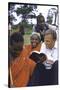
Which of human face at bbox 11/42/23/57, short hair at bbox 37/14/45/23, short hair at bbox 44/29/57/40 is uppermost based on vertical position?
short hair at bbox 37/14/45/23

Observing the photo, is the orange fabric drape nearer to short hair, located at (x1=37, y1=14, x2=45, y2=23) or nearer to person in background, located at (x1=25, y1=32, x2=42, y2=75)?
person in background, located at (x1=25, y1=32, x2=42, y2=75)

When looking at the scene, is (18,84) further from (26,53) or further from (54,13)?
(54,13)

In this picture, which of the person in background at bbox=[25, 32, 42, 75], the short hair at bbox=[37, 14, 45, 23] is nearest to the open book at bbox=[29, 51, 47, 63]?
the person in background at bbox=[25, 32, 42, 75]

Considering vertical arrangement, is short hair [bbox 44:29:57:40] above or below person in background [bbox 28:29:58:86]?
above

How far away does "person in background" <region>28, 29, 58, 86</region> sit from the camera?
2.51 ft

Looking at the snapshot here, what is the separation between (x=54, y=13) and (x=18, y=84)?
0.29 meters

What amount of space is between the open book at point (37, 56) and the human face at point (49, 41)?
4 centimetres

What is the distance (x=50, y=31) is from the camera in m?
0.77

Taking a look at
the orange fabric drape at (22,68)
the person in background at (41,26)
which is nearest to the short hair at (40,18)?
the person in background at (41,26)

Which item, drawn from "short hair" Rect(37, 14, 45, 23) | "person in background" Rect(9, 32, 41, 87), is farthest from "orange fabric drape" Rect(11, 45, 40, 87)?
"short hair" Rect(37, 14, 45, 23)

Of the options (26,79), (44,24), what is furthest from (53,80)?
(44,24)

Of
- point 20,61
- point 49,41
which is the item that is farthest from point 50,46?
point 20,61

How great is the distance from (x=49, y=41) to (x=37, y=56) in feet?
0.23

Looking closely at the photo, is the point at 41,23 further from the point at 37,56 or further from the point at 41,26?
the point at 37,56
